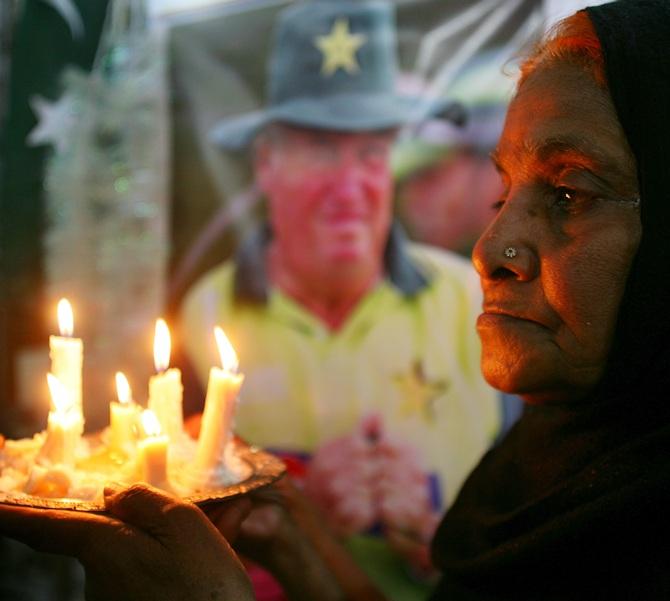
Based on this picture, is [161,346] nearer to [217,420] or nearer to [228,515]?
[217,420]

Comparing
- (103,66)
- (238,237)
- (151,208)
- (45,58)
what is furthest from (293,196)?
(45,58)

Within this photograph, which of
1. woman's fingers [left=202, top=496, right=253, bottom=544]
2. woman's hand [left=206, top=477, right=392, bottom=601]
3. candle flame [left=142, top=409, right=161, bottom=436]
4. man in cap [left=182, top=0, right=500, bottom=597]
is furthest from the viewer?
man in cap [left=182, top=0, right=500, bottom=597]

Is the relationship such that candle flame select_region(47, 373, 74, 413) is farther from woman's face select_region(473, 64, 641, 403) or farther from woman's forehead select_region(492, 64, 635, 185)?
woman's forehead select_region(492, 64, 635, 185)

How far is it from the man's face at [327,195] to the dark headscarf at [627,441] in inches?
55.1

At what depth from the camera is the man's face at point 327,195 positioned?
2.62 metres

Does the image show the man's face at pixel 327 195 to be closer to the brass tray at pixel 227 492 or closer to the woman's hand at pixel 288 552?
the woman's hand at pixel 288 552

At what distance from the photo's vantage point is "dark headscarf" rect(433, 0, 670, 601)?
1119 mm

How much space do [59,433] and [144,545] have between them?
0.30 meters

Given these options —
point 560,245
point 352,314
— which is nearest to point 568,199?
point 560,245

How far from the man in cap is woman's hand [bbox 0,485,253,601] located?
1478 millimetres

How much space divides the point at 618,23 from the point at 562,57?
0.11m

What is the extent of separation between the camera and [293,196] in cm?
272

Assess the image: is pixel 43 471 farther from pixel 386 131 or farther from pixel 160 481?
pixel 386 131

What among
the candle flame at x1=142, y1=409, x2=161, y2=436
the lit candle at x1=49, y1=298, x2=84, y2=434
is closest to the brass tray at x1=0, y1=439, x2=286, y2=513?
the candle flame at x1=142, y1=409, x2=161, y2=436
